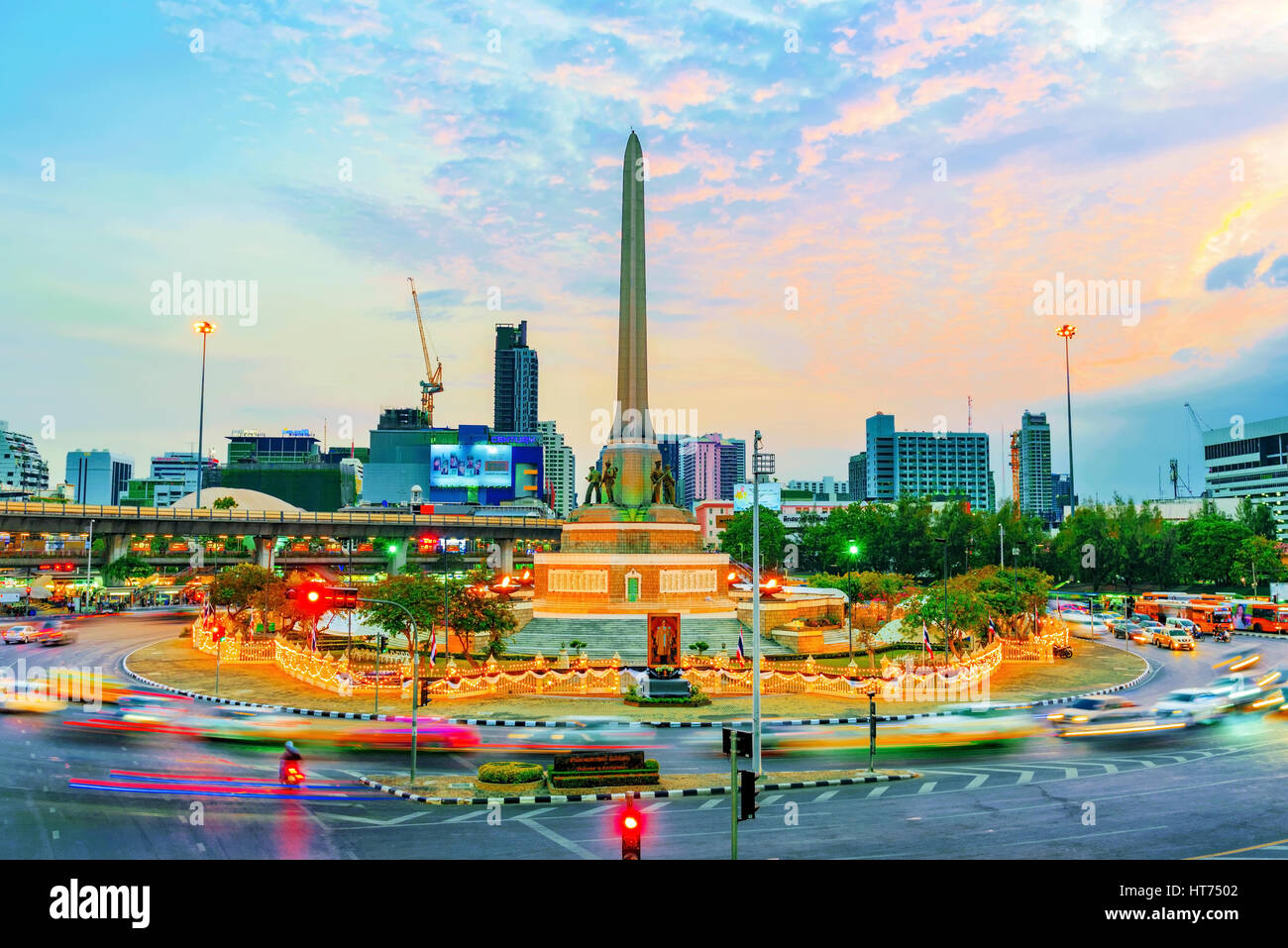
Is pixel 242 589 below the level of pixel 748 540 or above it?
below

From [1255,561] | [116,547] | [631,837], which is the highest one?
[116,547]

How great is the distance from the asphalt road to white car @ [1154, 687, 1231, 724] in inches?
165

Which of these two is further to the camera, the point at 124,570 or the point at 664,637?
the point at 124,570

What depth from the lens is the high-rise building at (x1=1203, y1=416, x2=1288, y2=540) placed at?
6363 inches

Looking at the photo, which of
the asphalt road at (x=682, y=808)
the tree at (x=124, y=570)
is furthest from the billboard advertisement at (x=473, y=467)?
the asphalt road at (x=682, y=808)

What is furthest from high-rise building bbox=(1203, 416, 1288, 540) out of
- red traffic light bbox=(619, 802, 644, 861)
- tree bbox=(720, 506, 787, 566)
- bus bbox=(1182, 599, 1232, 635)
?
red traffic light bbox=(619, 802, 644, 861)

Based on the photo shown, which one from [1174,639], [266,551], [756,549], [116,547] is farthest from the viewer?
[266,551]

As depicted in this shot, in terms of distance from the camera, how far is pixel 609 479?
218ft

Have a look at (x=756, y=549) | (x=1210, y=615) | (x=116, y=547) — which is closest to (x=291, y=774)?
(x=756, y=549)

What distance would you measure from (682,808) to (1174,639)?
5117 cm

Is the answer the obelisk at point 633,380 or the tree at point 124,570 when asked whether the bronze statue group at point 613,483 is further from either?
the tree at point 124,570

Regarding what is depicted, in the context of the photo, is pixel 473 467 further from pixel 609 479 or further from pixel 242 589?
pixel 242 589

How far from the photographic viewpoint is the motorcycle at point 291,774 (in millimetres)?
23297

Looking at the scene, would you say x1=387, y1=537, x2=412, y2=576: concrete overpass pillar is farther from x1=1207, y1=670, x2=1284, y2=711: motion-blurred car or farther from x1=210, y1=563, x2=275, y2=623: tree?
x1=1207, y1=670, x2=1284, y2=711: motion-blurred car
